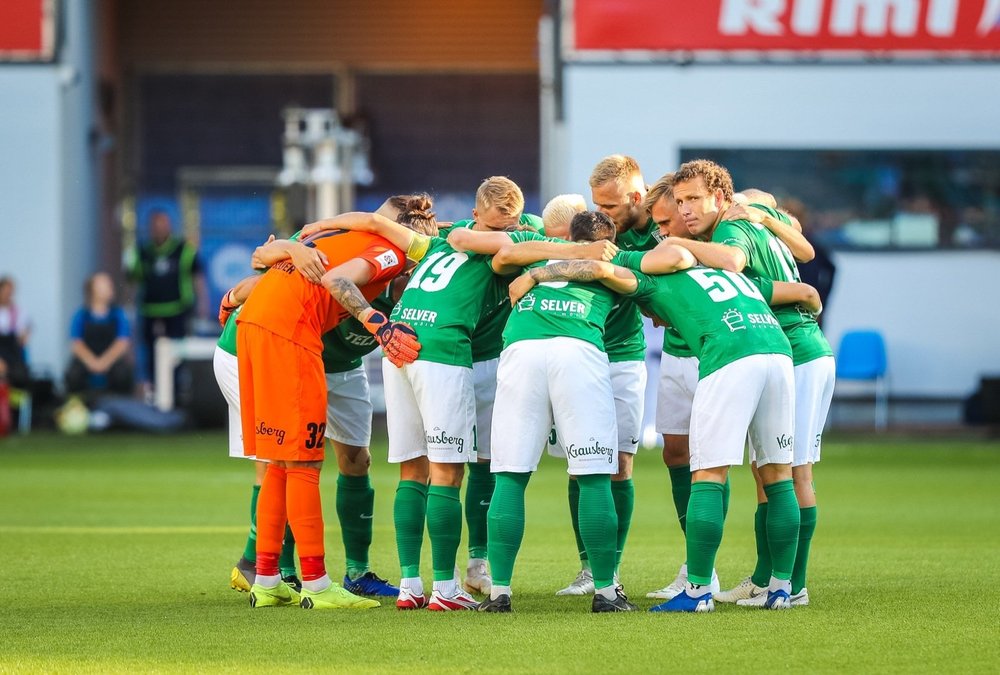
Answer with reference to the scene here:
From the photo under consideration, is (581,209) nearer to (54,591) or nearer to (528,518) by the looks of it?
(54,591)

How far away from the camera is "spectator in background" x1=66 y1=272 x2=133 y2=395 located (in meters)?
19.2

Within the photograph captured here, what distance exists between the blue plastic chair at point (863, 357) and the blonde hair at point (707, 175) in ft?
42.1

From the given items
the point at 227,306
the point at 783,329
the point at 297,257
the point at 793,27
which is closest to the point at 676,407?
the point at 783,329

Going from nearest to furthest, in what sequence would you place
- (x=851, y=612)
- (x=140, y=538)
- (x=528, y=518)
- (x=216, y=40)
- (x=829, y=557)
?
(x=851, y=612)
(x=829, y=557)
(x=140, y=538)
(x=528, y=518)
(x=216, y=40)

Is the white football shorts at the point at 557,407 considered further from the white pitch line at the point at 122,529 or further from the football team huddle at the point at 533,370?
the white pitch line at the point at 122,529

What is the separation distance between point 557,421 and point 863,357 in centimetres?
1360

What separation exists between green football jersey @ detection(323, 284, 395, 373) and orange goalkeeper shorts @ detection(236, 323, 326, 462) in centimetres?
45

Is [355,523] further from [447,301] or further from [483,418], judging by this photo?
[447,301]

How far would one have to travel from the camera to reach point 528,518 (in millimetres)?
11562

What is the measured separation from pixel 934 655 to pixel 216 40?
22196 millimetres

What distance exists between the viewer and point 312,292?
24.2 feet

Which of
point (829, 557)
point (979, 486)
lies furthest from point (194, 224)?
point (829, 557)

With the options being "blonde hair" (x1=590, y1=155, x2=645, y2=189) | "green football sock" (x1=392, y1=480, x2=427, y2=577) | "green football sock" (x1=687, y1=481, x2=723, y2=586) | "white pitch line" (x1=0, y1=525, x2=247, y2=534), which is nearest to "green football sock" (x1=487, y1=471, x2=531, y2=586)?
"green football sock" (x1=392, y1=480, x2=427, y2=577)

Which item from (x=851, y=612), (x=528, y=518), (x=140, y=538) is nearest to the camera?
(x=851, y=612)
